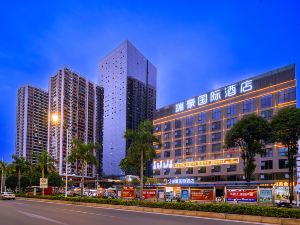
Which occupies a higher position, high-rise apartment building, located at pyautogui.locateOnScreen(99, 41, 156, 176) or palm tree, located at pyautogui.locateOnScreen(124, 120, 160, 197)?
high-rise apartment building, located at pyautogui.locateOnScreen(99, 41, 156, 176)

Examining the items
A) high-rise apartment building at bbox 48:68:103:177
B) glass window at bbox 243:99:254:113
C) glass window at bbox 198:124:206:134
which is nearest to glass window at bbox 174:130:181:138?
glass window at bbox 198:124:206:134

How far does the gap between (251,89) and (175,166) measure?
35.0 m

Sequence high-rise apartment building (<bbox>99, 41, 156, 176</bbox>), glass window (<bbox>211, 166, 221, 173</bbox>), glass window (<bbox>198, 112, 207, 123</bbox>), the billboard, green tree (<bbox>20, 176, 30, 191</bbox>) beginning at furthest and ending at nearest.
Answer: high-rise apartment building (<bbox>99, 41, 156, 176</bbox>), glass window (<bbox>198, 112, 207, 123</bbox>), glass window (<bbox>211, 166, 221, 173</bbox>), green tree (<bbox>20, 176, 30, 191</bbox>), the billboard

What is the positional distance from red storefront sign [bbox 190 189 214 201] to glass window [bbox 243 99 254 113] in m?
68.4

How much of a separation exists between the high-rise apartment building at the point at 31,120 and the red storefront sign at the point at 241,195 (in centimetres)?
Answer: 9873

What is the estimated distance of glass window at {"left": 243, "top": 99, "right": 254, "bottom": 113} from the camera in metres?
96.6

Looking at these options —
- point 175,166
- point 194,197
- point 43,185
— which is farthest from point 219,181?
point 194,197

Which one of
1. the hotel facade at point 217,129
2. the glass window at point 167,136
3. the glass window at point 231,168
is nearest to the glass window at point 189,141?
the hotel facade at point 217,129

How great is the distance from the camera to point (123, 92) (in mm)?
152375

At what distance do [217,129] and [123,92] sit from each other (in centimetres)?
5537

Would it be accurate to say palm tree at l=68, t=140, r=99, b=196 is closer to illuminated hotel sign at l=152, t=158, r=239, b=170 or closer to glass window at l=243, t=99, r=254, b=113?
glass window at l=243, t=99, r=254, b=113

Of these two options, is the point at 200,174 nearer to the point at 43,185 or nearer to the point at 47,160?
the point at 47,160

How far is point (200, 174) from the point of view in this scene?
10981 centimetres

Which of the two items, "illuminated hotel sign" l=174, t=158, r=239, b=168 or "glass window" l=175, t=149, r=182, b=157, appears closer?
"illuminated hotel sign" l=174, t=158, r=239, b=168
